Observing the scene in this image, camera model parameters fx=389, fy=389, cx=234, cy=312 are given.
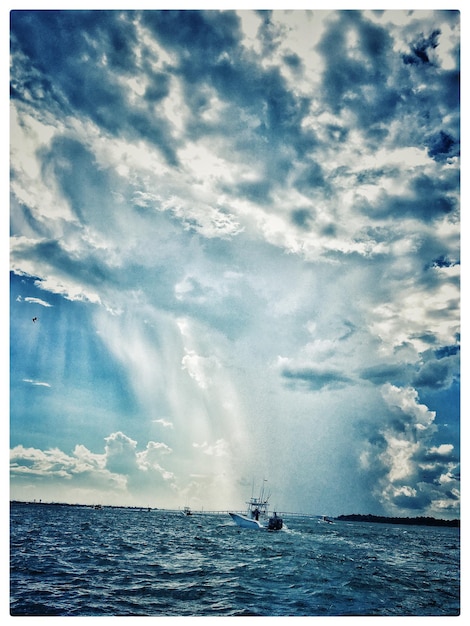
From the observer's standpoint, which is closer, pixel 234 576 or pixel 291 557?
pixel 234 576

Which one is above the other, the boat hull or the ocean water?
the ocean water

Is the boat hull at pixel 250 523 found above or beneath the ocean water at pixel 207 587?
beneath

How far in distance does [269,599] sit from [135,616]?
3.94m

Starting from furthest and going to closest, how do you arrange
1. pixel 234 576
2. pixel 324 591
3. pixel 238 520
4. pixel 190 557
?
pixel 238 520
pixel 190 557
pixel 234 576
pixel 324 591

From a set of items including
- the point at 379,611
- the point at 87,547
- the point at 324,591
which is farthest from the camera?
the point at 87,547

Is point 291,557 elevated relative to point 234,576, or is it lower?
lower

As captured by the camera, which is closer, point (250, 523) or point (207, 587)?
point (207, 587)

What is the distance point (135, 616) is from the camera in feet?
29.5

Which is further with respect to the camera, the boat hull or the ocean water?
→ the boat hull

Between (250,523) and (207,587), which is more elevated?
(207,587)

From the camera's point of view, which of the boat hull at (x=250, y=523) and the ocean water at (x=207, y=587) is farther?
the boat hull at (x=250, y=523)
